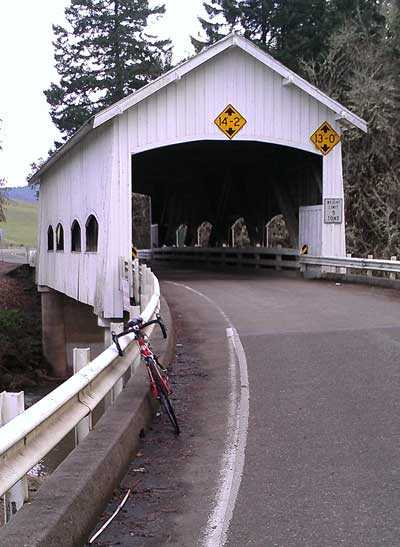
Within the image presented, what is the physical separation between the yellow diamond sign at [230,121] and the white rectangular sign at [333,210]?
11.9 feet

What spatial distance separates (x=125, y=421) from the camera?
5477 millimetres

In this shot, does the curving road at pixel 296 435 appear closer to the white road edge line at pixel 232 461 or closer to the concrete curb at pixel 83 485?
the white road edge line at pixel 232 461

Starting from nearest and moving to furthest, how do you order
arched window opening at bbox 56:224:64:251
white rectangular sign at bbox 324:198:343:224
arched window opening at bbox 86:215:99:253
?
arched window opening at bbox 86:215:99:253 → white rectangular sign at bbox 324:198:343:224 → arched window opening at bbox 56:224:64:251

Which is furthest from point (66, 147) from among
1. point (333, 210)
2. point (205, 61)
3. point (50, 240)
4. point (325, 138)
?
point (333, 210)

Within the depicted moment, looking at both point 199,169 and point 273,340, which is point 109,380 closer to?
point 273,340

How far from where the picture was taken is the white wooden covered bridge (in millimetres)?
16750

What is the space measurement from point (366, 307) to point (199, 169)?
16613mm

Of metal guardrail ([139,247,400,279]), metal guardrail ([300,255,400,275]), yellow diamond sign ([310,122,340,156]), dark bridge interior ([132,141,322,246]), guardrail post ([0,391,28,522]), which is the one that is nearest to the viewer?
guardrail post ([0,391,28,522])

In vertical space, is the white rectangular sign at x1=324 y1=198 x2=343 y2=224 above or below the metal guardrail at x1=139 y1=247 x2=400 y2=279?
above

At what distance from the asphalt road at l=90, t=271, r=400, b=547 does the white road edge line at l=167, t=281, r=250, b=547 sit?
0.01 metres

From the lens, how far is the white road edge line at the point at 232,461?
4077mm

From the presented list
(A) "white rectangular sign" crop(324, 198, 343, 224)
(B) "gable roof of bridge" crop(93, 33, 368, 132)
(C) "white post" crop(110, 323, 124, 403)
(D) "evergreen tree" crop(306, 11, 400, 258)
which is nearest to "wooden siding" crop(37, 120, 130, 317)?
(B) "gable roof of bridge" crop(93, 33, 368, 132)

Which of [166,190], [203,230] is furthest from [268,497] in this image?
[203,230]

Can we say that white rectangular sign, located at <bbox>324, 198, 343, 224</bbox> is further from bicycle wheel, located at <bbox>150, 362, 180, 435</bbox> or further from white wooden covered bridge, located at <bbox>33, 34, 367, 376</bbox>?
bicycle wheel, located at <bbox>150, 362, 180, 435</bbox>
